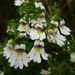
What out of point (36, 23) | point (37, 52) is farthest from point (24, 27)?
point (37, 52)

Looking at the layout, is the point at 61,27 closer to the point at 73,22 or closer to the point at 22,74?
the point at 22,74

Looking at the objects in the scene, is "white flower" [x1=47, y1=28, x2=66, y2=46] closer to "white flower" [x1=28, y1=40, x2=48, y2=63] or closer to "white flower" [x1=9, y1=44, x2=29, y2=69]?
"white flower" [x1=28, y1=40, x2=48, y2=63]

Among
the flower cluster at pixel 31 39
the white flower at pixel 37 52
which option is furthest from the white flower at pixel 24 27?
the white flower at pixel 37 52

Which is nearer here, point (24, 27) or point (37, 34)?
point (37, 34)

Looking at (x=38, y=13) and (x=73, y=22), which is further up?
(x=38, y=13)

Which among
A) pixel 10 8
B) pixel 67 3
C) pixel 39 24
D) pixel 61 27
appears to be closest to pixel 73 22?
pixel 67 3

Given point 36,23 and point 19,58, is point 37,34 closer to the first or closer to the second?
point 36,23

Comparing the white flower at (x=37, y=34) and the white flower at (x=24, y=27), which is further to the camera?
the white flower at (x=24, y=27)

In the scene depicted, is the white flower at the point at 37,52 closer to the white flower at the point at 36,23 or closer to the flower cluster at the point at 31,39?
the flower cluster at the point at 31,39
